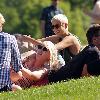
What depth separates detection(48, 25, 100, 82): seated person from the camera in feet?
31.4

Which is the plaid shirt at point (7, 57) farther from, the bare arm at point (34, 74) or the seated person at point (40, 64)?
the seated person at point (40, 64)

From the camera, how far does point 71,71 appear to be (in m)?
Result: 9.80

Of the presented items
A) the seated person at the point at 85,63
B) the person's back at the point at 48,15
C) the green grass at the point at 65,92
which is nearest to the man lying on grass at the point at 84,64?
the seated person at the point at 85,63

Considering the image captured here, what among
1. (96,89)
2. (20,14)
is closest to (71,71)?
(96,89)

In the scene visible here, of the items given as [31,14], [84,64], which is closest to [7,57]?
[84,64]

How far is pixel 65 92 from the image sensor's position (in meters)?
8.71

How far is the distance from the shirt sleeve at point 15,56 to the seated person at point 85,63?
31.4 inches

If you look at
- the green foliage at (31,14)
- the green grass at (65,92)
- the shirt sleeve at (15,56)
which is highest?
the green foliage at (31,14)

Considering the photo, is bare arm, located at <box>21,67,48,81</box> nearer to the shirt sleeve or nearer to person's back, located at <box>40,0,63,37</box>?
the shirt sleeve

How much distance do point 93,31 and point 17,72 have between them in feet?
4.58

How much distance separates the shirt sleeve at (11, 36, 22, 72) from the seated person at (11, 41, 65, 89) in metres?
0.49

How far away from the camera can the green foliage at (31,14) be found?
3917 inches

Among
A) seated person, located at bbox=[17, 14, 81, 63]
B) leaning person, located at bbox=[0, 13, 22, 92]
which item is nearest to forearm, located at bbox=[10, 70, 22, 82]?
leaning person, located at bbox=[0, 13, 22, 92]

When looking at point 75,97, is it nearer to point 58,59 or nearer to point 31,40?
point 58,59
